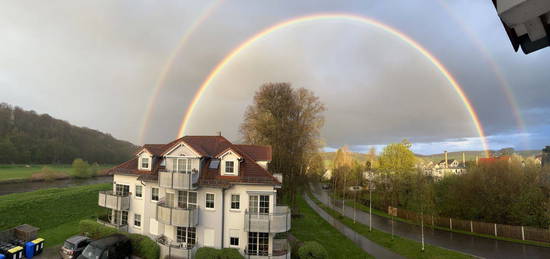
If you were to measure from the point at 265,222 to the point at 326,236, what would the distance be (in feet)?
40.8

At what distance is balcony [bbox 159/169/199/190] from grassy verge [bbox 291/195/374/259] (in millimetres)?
12640

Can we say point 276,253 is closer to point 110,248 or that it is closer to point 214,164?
point 214,164

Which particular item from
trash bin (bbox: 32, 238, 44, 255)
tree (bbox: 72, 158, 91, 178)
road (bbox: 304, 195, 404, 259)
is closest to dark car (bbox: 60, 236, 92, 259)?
trash bin (bbox: 32, 238, 44, 255)

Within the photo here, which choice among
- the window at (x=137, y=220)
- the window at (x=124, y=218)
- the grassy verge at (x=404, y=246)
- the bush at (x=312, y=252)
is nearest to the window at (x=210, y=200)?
the bush at (x=312, y=252)

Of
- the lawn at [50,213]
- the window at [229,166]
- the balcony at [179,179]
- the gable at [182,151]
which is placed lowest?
the lawn at [50,213]

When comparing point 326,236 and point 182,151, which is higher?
point 182,151

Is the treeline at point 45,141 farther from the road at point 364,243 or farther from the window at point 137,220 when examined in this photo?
the road at point 364,243

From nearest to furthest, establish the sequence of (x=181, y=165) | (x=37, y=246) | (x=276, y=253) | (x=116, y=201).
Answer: (x=37, y=246) < (x=276, y=253) < (x=181, y=165) < (x=116, y=201)

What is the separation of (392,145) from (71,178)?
95.2 metres

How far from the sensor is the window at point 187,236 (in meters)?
20.4

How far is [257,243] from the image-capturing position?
1977 centimetres

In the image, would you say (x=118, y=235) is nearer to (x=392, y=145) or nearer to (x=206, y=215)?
(x=206, y=215)

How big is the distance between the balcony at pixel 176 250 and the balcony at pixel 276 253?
3799 millimetres

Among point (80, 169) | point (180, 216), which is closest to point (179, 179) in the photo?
point (180, 216)
